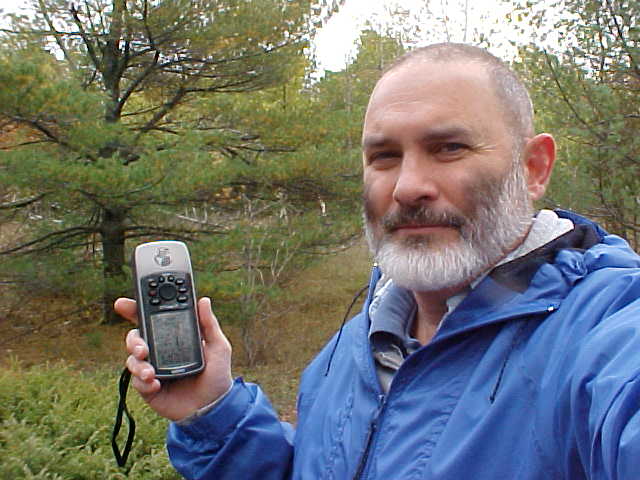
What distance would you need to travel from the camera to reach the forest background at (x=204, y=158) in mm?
5973

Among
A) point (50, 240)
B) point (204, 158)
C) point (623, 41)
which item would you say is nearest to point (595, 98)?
point (623, 41)

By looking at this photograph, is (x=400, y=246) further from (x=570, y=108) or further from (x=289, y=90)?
(x=289, y=90)

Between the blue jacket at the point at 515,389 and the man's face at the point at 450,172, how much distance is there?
0.14 metres

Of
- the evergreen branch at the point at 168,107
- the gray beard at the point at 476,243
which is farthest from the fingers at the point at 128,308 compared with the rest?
the evergreen branch at the point at 168,107

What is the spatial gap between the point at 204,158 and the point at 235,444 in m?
6.67

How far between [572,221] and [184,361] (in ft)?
3.44

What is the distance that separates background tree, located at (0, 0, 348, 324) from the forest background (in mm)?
29

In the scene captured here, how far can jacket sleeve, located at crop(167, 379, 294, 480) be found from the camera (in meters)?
1.65

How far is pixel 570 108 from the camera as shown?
591 cm

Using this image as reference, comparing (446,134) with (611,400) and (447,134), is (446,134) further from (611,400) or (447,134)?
(611,400)

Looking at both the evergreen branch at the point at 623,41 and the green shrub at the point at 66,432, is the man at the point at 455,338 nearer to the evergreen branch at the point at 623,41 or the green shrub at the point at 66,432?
the green shrub at the point at 66,432

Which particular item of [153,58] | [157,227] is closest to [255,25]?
[153,58]

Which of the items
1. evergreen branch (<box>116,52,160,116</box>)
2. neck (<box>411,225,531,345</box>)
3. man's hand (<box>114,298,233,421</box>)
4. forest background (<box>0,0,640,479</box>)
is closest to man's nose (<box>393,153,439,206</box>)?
neck (<box>411,225,531,345</box>)

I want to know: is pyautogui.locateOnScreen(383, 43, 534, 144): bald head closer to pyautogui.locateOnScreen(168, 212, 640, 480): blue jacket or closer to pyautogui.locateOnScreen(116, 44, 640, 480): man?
pyautogui.locateOnScreen(116, 44, 640, 480): man
